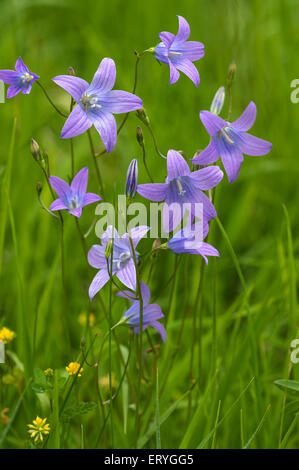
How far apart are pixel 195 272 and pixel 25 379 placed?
0.91 metres

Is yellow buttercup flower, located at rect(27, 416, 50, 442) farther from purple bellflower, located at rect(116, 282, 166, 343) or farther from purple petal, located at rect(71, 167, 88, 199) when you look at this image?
purple petal, located at rect(71, 167, 88, 199)

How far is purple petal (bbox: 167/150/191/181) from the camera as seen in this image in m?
1.14

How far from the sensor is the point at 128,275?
1232 millimetres

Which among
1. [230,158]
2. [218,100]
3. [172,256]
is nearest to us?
[230,158]

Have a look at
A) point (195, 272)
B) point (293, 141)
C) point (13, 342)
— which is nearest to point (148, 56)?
point (293, 141)

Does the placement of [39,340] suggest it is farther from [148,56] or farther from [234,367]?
[148,56]

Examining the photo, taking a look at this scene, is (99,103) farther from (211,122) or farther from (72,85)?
(211,122)

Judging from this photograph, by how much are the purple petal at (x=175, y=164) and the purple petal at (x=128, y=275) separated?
219mm

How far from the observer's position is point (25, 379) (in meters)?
1.56

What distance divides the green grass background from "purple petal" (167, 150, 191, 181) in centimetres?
34

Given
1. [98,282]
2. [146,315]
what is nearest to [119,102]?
[98,282]

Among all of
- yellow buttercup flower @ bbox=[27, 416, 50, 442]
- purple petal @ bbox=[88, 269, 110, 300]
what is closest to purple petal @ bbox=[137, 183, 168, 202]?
purple petal @ bbox=[88, 269, 110, 300]

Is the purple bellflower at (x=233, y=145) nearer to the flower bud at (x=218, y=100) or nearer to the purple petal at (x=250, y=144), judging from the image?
the purple petal at (x=250, y=144)

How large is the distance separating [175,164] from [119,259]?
27 cm
